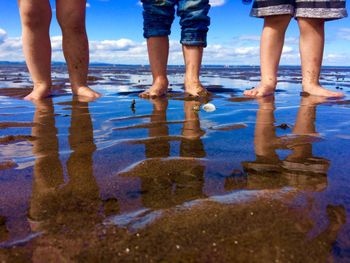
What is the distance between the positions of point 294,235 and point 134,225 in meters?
0.38

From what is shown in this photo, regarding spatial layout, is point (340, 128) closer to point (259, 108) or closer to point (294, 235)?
point (259, 108)

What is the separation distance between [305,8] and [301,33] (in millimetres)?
300

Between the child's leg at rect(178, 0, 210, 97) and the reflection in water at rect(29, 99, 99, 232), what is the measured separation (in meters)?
2.55

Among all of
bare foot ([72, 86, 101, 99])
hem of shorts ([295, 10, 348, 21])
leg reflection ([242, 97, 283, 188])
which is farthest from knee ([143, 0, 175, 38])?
leg reflection ([242, 97, 283, 188])

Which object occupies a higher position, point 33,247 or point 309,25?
point 309,25

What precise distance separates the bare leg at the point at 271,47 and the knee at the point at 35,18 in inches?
96.8

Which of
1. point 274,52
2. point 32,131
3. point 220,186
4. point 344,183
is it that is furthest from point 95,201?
point 274,52

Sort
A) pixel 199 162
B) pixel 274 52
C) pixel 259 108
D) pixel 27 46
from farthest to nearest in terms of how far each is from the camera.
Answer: pixel 274 52 < pixel 27 46 < pixel 259 108 < pixel 199 162

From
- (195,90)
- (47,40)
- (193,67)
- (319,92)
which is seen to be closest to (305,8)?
(319,92)

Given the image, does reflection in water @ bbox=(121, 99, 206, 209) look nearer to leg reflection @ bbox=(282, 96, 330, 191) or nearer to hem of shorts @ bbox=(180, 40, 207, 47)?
leg reflection @ bbox=(282, 96, 330, 191)

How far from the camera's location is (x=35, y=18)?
359 centimetres

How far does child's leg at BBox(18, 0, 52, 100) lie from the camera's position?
354cm

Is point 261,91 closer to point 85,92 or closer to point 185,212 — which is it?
point 85,92

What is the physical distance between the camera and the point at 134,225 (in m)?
0.81
